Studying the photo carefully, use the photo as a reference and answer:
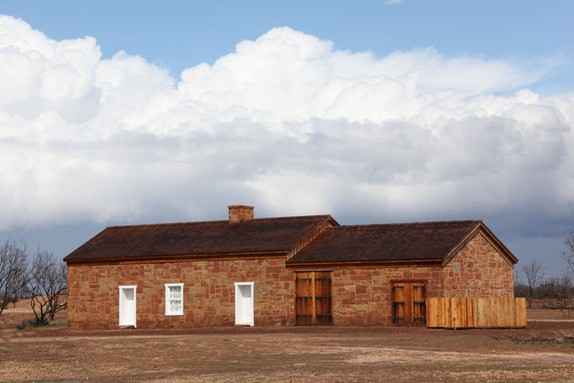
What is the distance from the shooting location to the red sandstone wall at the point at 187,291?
45.1m

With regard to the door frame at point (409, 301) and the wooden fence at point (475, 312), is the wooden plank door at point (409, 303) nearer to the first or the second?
the door frame at point (409, 301)

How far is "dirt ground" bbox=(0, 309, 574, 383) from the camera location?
74.2 feet

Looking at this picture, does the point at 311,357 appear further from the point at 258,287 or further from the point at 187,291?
the point at 187,291

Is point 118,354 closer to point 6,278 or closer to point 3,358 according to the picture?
point 3,358

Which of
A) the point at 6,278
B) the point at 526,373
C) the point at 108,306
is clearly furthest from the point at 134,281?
the point at 526,373

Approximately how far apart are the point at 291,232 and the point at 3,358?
2038cm

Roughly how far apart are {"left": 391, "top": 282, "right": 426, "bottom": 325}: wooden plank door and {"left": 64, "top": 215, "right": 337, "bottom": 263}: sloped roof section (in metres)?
5.48

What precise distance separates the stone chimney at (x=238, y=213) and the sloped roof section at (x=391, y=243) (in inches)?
197

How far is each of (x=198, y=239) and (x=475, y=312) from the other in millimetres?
15194

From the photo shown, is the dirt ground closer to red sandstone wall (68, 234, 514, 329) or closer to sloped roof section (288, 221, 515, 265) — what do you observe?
red sandstone wall (68, 234, 514, 329)

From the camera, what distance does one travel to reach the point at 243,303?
46281 millimetres

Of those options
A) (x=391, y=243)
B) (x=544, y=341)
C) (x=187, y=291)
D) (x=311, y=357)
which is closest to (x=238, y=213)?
(x=187, y=291)

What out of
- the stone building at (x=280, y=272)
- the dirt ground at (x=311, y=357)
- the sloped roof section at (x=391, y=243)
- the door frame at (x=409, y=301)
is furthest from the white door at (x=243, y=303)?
the dirt ground at (x=311, y=357)

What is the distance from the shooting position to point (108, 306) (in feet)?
161
